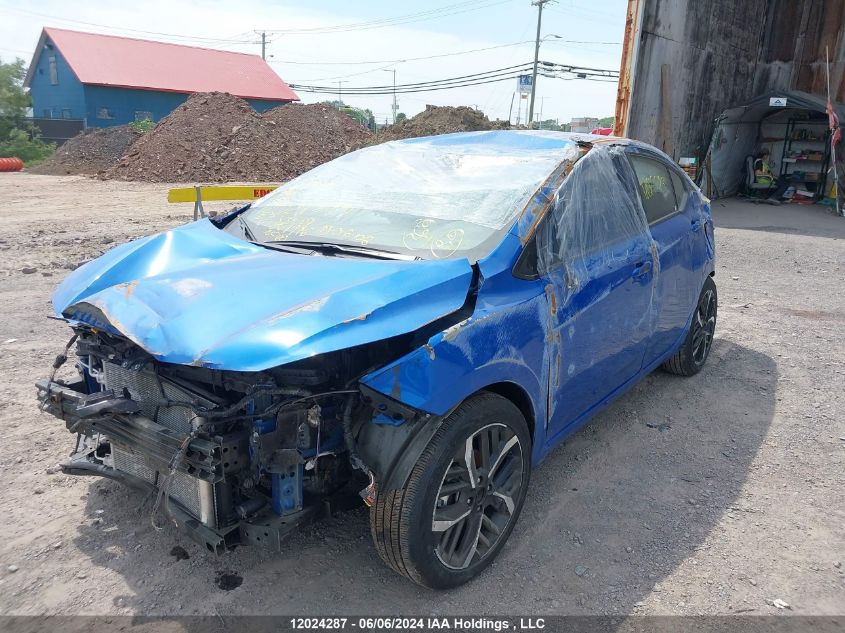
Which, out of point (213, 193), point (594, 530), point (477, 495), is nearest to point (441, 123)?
point (213, 193)

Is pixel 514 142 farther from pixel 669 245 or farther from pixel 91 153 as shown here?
pixel 91 153

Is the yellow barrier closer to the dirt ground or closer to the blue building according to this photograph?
the dirt ground

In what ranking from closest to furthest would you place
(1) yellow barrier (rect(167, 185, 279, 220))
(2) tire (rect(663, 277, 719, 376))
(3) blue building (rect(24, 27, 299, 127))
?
(2) tire (rect(663, 277, 719, 376)) < (1) yellow barrier (rect(167, 185, 279, 220)) < (3) blue building (rect(24, 27, 299, 127))

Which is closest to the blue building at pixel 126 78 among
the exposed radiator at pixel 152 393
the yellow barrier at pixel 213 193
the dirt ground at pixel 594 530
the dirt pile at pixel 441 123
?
the dirt pile at pixel 441 123

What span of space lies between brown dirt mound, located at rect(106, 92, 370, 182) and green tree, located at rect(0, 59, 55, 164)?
9802 mm

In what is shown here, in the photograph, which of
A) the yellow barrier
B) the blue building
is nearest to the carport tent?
the yellow barrier

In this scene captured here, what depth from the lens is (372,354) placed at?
256 centimetres

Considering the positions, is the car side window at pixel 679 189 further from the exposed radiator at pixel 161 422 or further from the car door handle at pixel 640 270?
the exposed radiator at pixel 161 422

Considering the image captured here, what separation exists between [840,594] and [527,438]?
1.44m

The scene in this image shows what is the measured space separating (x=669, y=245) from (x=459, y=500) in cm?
237

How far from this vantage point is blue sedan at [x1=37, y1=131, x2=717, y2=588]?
2281mm

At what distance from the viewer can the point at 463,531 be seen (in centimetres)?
263

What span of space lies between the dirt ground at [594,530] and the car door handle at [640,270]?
105cm

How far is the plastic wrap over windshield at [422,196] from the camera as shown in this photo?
3020 millimetres
